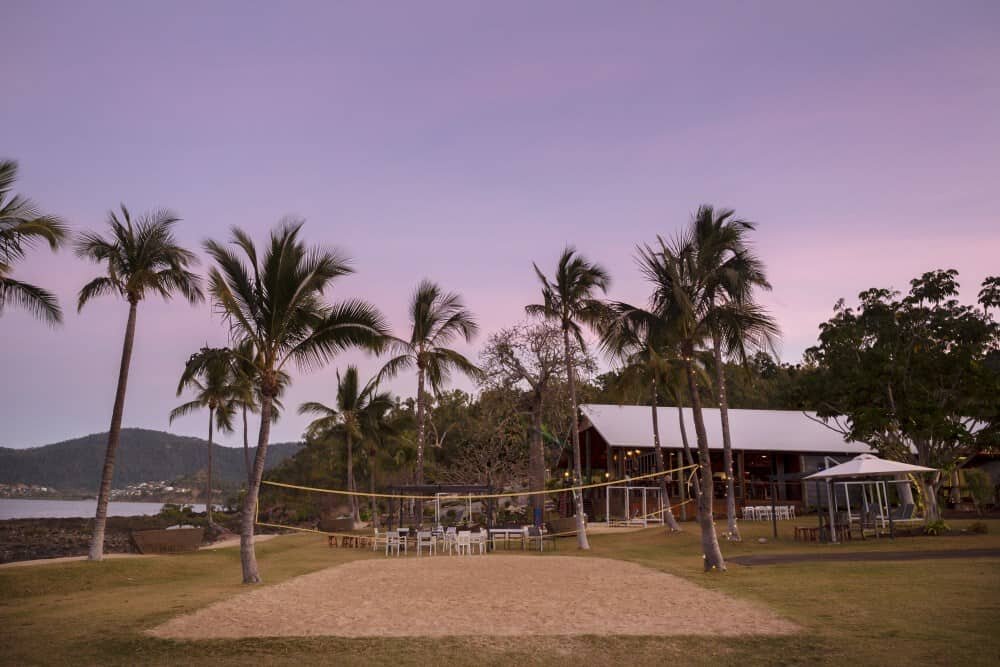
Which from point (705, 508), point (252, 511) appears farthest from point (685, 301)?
point (252, 511)

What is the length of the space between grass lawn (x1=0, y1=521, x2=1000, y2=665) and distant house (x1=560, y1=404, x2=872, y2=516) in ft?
57.9

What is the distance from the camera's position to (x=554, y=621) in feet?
31.6

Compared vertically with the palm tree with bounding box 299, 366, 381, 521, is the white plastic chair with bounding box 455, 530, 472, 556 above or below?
below

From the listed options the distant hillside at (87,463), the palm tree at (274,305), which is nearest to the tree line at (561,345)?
the palm tree at (274,305)

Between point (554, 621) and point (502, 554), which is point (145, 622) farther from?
point (502, 554)

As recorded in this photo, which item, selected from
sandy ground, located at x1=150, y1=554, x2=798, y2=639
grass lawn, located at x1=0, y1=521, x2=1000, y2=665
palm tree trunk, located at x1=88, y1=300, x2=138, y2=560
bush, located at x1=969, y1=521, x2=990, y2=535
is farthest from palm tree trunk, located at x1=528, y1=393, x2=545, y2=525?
palm tree trunk, located at x1=88, y1=300, x2=138, y2=560

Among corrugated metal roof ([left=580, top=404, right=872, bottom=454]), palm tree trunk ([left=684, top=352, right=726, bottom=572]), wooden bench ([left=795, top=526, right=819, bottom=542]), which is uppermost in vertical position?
corrugated metal roof ([left=580, top=404, right=872, bottom=454])

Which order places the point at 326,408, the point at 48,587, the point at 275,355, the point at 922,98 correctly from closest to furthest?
the point at 48,587 → the point at 275,355 → the point at 922,98 → the point at 326,408

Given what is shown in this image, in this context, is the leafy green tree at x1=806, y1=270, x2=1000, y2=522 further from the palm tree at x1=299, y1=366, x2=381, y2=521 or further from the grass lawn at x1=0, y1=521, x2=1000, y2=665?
the palm tree at x1=299, y1=366, x2=381, y2=521

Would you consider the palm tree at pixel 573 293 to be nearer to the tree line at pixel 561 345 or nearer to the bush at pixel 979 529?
the tree line at pixel 561 345

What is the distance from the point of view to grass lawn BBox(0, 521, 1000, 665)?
7609 millimetres

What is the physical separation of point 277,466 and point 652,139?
45.3m

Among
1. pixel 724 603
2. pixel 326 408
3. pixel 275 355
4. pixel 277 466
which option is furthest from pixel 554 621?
pixel 277 466

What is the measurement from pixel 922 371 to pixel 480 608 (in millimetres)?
20188
